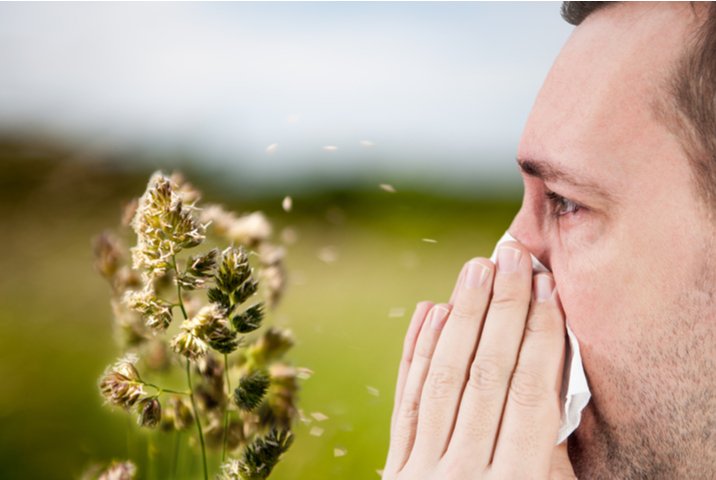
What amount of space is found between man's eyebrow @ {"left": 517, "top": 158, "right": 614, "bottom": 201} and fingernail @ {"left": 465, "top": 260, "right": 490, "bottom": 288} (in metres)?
0.15

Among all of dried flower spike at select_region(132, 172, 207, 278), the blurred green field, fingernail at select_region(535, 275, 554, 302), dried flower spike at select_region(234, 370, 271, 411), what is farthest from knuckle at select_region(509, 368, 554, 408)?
the blurred green field

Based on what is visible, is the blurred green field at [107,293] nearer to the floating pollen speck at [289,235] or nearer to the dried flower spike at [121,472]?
the floating pollen speck at [289,235]

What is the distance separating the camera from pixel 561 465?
104 cm

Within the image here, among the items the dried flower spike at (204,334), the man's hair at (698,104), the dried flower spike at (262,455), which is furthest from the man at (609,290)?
the dried flower spike at (204,334)

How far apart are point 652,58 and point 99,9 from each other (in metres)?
1.25

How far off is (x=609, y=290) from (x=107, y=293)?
1018mm

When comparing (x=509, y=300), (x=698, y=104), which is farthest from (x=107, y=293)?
(x=698, y=104)

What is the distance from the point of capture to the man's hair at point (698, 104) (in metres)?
0.94

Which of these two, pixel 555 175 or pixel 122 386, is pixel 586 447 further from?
pixel 122 386

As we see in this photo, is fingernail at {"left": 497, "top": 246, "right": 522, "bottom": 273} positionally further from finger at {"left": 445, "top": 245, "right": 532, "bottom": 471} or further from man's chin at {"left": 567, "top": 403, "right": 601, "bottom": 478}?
man's chin at {"left": 567, "top": 403, "right": 601, "bottom": 478}

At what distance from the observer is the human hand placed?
0.97 m

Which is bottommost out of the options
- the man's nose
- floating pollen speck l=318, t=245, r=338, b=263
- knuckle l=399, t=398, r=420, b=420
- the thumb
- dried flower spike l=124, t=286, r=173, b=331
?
floating pollen speck l=318, t=245, r=338, b=263

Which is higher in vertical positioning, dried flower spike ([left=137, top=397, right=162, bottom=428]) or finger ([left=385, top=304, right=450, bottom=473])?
dried flower spike ([left=137, top=397, right=162, bottom=428])

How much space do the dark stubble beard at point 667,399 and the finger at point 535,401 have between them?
0.08 metres
